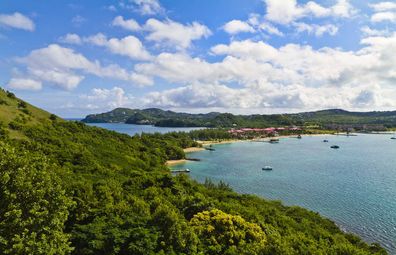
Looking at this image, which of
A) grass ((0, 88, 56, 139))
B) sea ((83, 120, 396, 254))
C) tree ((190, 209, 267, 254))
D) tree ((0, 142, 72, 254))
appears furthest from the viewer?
grass ((0, 88, 56, 139))

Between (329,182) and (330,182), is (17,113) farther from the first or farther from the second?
(330,182)

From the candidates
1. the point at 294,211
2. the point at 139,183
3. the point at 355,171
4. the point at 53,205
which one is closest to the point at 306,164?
the point at 355,171

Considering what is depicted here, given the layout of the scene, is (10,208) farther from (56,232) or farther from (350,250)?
(350,250)

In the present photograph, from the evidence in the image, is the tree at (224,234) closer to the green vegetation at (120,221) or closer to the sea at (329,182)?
the green vegetation at (120,221)

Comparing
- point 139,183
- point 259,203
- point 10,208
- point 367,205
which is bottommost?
point 367,205

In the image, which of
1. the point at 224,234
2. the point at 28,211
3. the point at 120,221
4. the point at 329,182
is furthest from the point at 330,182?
the point at 28,211

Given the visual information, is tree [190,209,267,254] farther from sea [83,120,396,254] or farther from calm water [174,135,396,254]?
calm water [174,135,396,254]

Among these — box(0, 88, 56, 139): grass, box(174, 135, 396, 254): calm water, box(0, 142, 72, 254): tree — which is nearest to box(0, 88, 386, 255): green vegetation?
box(0, 142, 72, 254): tree
